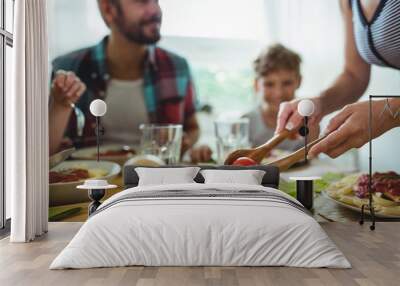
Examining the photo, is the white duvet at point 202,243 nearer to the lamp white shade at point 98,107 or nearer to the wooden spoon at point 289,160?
the lamp white shade at point 98,107

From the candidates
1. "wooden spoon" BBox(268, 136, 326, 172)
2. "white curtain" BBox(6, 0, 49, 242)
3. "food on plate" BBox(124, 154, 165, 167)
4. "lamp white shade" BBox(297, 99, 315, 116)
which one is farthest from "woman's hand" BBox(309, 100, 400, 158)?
"white curtain" BBox(6, 0, 49, 242)

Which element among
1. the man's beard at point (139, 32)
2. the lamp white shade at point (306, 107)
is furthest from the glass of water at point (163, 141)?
the lamp white shade at point (306, 107)

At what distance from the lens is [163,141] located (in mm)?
7387

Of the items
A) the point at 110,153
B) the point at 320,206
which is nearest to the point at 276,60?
the point at 320,206

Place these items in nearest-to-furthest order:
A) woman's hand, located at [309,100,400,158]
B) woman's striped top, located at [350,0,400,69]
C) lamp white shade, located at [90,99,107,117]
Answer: lamp white shade, located at [90,99,107,117] → woman's striped top, located at [350,0,400,69] → woman's hand, located at [309,100,400,158]

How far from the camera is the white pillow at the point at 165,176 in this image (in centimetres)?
645

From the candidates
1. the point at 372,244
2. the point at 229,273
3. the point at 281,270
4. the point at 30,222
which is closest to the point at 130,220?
the point at 229,273

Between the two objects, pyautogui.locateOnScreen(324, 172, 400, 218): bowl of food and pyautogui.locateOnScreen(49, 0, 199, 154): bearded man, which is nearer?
pyautogui.locateOnScreen(324, 172, 400, 218): bowl of food

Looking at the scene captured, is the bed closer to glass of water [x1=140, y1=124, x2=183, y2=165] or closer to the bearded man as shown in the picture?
glass of water [x1=140, y1=124, x2=183, y2=165]

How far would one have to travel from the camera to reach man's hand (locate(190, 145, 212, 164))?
7.47 m

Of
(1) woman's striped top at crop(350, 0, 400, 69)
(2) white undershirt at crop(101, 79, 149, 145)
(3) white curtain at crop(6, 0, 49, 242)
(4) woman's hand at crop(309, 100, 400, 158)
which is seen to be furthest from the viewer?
(2) white undershirt at crop(101, 79, 149, 145)

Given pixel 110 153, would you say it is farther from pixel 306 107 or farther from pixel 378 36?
pixel 378 36

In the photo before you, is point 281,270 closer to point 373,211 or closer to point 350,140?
point 373,211

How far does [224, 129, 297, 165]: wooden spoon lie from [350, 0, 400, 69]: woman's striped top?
1386 mm
